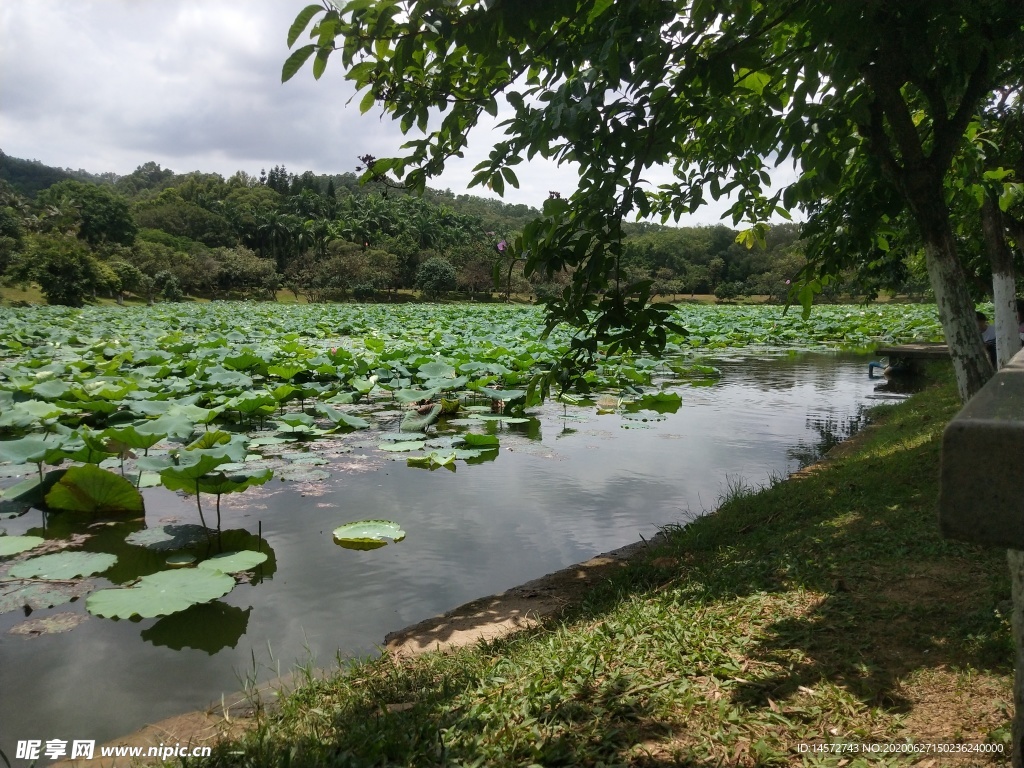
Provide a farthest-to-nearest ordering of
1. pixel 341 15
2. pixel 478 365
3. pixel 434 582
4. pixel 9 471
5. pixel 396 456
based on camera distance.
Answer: pixel 478 365, pixel 396 456, pixel 9 471, pixel 434 582, pixel 341 15

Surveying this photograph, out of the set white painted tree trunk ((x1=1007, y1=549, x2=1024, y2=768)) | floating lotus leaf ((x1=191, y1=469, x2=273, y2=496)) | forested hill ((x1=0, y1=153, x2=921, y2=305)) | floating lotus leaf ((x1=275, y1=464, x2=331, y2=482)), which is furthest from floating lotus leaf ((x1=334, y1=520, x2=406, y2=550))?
forested hill ((x1=0, y1=153, x2=921, y2=305))

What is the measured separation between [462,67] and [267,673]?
2589 millimetres

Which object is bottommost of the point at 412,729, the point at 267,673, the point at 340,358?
the point at 267,673

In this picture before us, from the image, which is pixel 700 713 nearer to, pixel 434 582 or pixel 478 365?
pixel 434 582

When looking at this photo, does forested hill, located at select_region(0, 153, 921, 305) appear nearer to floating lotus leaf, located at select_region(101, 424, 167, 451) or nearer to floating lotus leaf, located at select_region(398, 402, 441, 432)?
floating lotus leaf, located at select_region(398, 402, 441, 432)

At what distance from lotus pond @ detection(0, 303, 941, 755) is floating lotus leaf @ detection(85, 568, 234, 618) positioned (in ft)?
0.04

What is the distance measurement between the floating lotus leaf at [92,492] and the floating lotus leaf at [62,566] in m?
0.65

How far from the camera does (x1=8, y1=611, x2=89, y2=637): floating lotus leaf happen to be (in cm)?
292

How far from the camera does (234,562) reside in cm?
335

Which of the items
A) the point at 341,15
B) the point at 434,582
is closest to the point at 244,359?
the point at 434,582

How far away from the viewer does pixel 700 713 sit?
1887mm

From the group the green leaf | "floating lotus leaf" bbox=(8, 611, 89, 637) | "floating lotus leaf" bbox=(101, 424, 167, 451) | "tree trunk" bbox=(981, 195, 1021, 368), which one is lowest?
"floating lotus leaf" bbox=(8, 611, 89, 637)

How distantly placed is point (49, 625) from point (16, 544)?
2.38ft

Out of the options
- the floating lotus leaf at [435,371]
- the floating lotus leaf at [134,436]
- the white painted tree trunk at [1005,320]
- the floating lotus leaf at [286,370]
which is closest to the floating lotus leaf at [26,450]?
the floating lotus leaf at [134,436]
